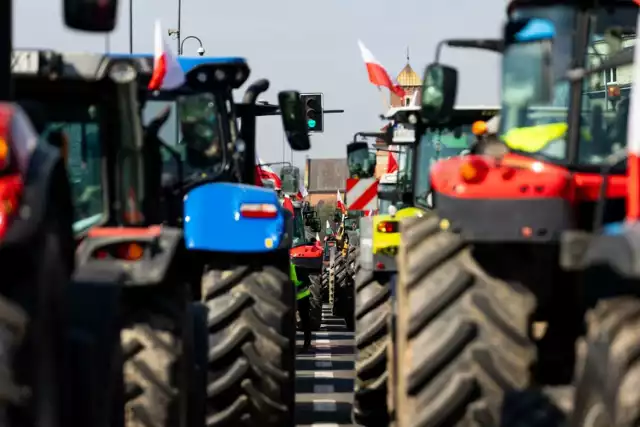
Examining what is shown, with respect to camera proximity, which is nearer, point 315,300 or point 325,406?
point 325,406

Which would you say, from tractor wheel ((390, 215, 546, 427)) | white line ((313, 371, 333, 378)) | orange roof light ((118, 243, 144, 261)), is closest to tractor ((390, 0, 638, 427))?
tractor wheel ((390, 215, 546, 427))

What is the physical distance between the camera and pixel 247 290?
841cm

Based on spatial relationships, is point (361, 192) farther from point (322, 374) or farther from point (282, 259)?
point (282, 259)

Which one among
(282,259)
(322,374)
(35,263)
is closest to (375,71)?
(322,374)

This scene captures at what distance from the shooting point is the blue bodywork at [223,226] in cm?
837

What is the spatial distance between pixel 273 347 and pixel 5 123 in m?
4.70

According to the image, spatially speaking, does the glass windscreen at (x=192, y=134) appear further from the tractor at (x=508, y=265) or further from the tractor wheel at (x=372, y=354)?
the tractor at (x=508, y=265)

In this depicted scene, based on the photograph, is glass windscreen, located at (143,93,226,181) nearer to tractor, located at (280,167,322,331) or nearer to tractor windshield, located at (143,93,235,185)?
tractor windshield, located at (143,93,235,185)

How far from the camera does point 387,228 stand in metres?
11.2

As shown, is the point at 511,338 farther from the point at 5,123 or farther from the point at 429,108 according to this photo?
the point at 5,123

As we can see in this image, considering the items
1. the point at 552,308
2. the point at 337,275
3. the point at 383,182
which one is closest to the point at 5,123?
the point at 552,308

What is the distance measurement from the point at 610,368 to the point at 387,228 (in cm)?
677

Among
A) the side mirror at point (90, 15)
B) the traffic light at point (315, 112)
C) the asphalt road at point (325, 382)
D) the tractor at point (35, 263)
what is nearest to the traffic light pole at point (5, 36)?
the tractor at point (35, 263)

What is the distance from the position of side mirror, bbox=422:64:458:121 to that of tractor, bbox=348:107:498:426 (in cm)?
319
